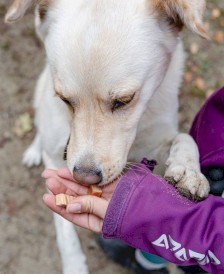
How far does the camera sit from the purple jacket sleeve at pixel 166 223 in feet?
6.47

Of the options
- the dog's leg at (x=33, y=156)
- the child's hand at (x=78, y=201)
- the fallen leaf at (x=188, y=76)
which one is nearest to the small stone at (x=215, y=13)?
the fallen leaf at (x=188, y=76)

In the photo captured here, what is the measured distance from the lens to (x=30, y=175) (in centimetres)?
359

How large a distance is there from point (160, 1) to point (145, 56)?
0.75 feet

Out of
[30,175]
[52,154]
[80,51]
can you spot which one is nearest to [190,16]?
[80,51]

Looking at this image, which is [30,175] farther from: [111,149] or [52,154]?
[111,149]

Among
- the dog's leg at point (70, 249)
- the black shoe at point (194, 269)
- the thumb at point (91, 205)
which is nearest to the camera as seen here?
the thumb at point (91, 205)

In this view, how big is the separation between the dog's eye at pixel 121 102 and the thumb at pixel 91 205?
0.38m

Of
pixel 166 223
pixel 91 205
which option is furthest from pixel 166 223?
pixel 91 205

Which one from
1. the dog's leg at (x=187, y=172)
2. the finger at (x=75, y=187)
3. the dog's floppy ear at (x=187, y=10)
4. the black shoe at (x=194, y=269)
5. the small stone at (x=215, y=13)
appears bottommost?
the black shoe at (x=194, y=269)

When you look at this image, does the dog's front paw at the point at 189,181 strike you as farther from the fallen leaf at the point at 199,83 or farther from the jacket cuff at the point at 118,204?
the fallen leaf at the point at 199,83

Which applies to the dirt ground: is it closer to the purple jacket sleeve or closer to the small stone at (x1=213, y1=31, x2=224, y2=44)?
the small stone at (x1=213, y1=31, x2=224, y2=44)

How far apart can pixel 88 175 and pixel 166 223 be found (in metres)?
0.38

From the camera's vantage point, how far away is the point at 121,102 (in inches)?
84.2

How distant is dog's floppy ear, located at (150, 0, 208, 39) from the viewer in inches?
78.8
